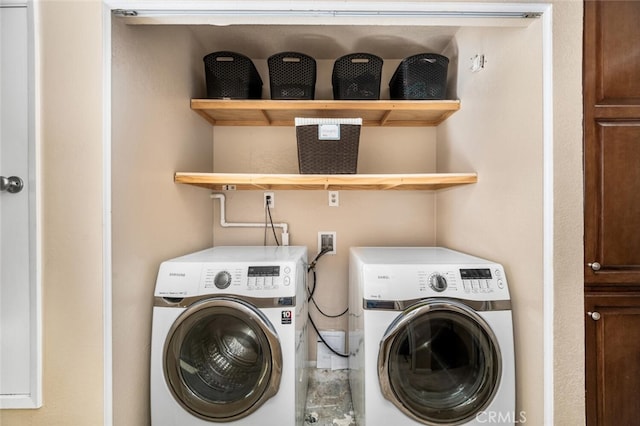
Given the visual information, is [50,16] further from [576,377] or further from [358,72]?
[576,377]

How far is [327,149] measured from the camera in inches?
64.4

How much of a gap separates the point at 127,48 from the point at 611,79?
1905 mm

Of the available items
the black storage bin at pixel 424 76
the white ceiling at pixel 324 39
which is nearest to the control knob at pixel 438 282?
the black storage bin at pixel 424 76

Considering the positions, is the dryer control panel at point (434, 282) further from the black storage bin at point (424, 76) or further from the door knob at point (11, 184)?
the door knob at point (11, 184)

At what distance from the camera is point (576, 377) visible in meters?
1.13

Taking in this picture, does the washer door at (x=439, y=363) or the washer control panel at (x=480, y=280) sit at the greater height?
the washer control panel at (x=480, y=280)

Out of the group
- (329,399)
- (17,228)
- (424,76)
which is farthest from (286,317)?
(424,76)

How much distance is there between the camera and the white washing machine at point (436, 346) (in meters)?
1.25

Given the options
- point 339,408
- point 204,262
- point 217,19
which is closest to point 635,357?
point 339,408

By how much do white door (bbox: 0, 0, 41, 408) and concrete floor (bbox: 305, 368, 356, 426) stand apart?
123 centimetres

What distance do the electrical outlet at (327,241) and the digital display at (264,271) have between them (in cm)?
84

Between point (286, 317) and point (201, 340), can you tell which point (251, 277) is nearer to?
point (286, 317)

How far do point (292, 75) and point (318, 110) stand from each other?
0.27 meters

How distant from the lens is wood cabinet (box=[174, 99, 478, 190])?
5.35 feet
